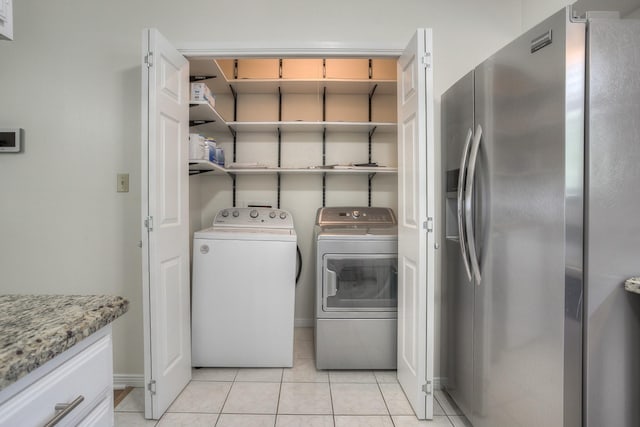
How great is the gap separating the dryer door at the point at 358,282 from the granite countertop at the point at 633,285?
1.20 m

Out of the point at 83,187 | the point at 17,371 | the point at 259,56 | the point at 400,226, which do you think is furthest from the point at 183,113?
the point at 17,371

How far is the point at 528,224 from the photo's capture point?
45.4 inches

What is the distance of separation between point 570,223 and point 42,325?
135 centimetres

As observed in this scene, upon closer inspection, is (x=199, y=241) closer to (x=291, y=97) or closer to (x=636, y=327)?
(x=291, y=97)

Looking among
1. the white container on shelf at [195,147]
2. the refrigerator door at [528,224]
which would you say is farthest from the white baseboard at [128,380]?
the refrigerator door at [528,224]

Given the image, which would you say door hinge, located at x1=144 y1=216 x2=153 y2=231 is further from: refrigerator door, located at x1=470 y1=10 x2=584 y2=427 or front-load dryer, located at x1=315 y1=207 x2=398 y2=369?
refrigerator door, located at x1=470 y1=10 x2=584 y2=427

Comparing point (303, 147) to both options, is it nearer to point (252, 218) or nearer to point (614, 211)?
point (252, 218)

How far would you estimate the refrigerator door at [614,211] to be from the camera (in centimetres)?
98

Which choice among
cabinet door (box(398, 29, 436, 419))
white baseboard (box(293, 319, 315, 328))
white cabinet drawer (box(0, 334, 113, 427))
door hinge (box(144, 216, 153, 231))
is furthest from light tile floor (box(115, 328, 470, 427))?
white cabinet drawer (box(0, 334, 113, 427))

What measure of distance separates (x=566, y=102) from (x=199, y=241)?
1.97 m

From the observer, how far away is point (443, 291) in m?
1.92

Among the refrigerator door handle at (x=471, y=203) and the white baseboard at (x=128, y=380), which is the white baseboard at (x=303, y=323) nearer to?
the white baseboard at (x=128, y=380)

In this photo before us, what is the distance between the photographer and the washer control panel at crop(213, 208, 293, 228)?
2469 millimetres

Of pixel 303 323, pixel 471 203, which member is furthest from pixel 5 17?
pixel 303 323
